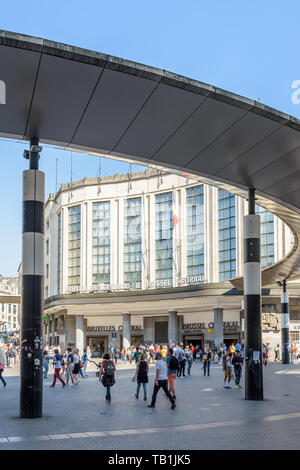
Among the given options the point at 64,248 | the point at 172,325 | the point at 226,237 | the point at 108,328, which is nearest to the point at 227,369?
the point at 226,237

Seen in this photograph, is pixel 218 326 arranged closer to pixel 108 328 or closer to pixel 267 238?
pixel 267 238

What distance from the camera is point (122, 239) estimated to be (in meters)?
74.5

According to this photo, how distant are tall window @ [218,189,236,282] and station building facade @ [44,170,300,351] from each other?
0.11 metres

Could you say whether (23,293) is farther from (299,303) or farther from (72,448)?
(299,303)

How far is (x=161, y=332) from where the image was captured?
237 feet

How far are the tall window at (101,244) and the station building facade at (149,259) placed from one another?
128 millimetres

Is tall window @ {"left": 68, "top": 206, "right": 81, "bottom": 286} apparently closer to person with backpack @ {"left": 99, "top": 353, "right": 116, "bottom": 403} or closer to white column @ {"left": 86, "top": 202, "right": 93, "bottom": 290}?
A: white column @ {"left": 86, "top": 202, "right": 93, "bottom": 290}

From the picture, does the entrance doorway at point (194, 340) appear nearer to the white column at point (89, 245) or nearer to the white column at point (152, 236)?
the white column at point (152, 236)

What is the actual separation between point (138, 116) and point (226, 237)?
52.3m

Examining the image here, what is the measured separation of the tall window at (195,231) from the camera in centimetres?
6750

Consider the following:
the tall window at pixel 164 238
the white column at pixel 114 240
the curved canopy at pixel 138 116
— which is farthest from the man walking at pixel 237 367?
the white column at pixel 114 240

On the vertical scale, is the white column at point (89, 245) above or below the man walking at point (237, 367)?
above

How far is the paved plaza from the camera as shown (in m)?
10.3

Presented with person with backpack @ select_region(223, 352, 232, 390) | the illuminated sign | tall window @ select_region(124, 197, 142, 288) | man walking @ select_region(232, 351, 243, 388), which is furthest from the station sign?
the illuminated sign
